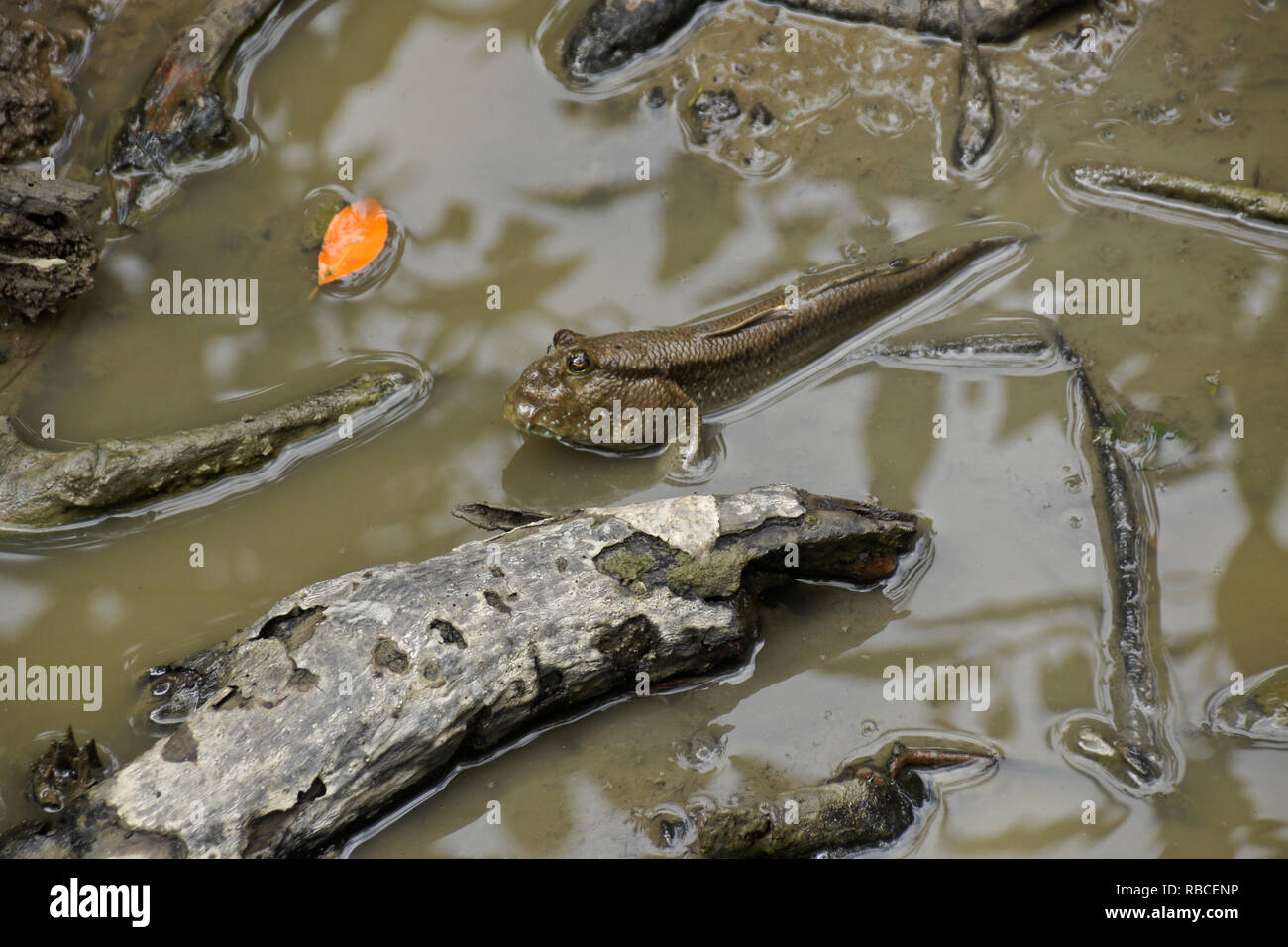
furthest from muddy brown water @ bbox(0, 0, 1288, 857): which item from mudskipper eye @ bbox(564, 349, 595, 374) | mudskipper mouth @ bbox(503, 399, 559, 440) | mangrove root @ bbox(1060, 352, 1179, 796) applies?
mudskipper eye @ bbox(564, 349, 595, 374)

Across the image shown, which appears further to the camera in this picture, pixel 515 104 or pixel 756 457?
pixel 515 104

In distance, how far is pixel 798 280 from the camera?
4.94 m

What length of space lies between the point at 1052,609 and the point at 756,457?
1.48m

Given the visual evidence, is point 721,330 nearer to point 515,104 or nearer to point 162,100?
point 515,104

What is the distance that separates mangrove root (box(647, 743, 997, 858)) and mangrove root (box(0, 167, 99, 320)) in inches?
149

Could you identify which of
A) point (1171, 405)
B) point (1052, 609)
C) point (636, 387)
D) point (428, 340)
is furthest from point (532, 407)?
point (1171, 405)

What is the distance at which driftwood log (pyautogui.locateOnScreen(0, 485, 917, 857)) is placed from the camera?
10.2ft

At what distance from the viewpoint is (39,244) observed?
14.9ft

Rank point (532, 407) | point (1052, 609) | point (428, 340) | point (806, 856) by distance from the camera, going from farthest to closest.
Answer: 1. point (428, 340)
2. point (532, 407)
3. point (1052, 609)
4. point (806, 856)

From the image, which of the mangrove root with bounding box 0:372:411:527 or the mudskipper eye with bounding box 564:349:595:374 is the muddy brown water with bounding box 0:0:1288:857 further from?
the mudskipper eye with bounding box 564:349:595:374

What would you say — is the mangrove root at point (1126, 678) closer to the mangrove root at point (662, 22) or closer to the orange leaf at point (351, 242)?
the mangrove root at point (662, 22)

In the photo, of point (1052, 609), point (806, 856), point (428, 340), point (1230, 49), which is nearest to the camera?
point (806, 856)

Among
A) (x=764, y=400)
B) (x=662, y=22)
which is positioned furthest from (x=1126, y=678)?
(x=662, y=22)

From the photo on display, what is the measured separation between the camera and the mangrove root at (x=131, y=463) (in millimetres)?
4121
